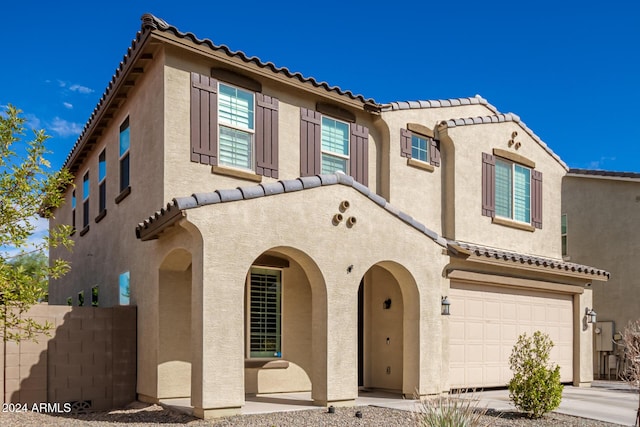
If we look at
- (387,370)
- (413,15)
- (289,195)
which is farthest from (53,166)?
(413,15)

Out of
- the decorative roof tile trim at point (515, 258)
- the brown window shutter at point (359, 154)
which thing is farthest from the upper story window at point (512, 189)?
the brown window shutter at point (359, 154)

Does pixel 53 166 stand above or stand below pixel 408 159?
below

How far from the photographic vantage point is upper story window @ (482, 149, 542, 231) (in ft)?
53.8

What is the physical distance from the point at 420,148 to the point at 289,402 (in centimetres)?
743

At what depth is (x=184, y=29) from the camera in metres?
11.3

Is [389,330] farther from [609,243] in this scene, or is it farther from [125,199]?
[609,243]

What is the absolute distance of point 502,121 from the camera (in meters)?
17.0

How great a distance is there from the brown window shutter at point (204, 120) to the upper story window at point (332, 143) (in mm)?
2171

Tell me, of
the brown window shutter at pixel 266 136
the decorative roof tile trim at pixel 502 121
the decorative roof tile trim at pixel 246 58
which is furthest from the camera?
the decorative roof tile trim at pixel 502 121

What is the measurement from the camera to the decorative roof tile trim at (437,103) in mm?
14734

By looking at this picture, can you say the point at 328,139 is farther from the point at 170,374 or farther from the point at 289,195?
the point at 170,374

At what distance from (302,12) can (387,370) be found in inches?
402

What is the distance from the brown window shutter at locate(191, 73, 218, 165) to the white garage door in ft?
20.8

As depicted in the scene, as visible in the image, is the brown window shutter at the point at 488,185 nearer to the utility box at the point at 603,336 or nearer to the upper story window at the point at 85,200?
the utility box at the point at 603,336
